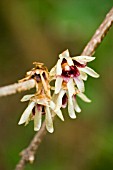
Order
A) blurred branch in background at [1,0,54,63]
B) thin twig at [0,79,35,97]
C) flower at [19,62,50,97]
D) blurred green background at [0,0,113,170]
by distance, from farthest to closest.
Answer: blurred branch in background at [1,0,54,63]
blurred green background at [0,0,113,170]
flower at [19,62,50,97]
thin twig at [0,79,35,97]

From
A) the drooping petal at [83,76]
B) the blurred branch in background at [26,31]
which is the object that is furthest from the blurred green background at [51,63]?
the drooping petal at [83,76]

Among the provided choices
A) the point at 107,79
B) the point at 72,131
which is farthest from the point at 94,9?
the point at 72,131

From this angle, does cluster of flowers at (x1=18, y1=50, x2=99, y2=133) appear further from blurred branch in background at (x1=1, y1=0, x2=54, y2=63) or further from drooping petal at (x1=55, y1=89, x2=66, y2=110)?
blurred branch in background at (x1=1, y1=0, x2=54, y2=63)

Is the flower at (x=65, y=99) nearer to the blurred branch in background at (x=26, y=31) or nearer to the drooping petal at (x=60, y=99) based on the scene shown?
the drooping petal at (x=60, y=99)

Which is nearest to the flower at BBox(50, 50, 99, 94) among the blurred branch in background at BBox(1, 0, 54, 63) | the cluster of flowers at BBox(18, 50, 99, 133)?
the cluster of flowers at BBox(18, 50, 99, 133)

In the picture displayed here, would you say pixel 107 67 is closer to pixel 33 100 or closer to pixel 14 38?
pixel 14 38
